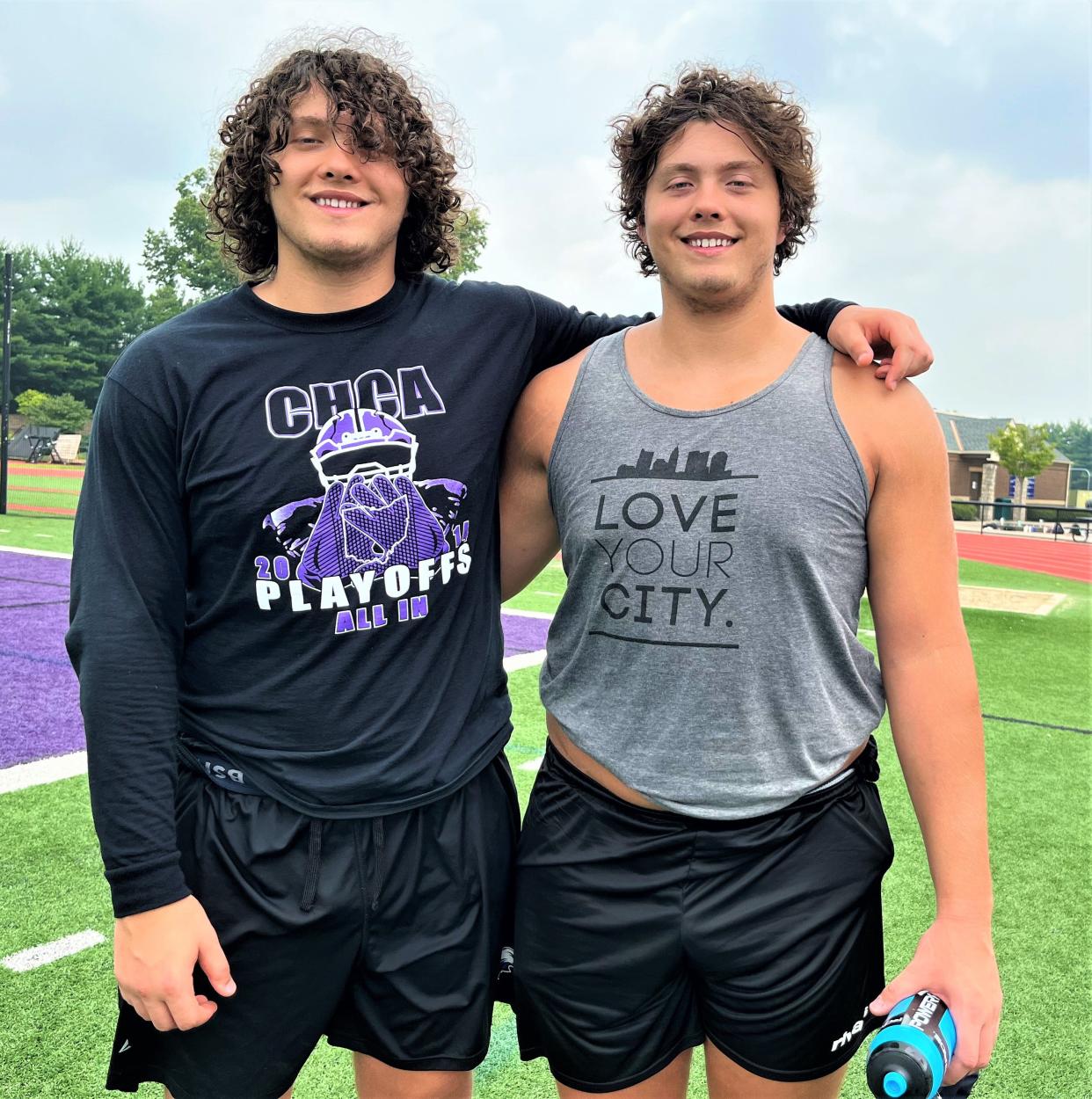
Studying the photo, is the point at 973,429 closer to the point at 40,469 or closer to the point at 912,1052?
the point at 40,469

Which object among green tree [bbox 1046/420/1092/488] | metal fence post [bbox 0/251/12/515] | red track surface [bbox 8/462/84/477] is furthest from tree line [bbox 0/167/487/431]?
green tree [bbox 1046/420/1092/488]

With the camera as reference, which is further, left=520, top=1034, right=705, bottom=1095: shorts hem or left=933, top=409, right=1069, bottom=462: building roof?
left=933, top=409, right=1069, bottom=462: building roof

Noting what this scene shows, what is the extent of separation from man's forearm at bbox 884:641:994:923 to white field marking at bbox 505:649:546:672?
557cm

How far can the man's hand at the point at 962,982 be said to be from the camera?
4.91 ft

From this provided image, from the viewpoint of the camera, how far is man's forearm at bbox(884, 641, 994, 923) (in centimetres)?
163

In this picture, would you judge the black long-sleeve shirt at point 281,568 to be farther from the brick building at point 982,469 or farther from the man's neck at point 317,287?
the brick building at point 982,469

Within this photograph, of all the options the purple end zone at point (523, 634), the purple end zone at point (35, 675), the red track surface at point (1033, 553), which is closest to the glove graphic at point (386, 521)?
the purple end zone at point (35, 675)

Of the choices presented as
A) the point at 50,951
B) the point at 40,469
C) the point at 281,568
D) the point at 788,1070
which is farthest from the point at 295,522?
the point at 40,469

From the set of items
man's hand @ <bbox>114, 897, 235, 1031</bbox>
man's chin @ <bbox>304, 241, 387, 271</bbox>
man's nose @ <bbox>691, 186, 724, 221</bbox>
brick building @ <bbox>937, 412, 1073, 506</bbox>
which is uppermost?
brick building @ <bbox>937, 412, 1073, 506</bbox>

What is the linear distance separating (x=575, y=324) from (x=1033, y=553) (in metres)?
27.1

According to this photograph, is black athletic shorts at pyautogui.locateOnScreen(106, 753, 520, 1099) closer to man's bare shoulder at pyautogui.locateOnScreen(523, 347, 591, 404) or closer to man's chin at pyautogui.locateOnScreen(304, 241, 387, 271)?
man's bare shoulder at pyautogui.locateOnScreen(523, 347, 591, 404)

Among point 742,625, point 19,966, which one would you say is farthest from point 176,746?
point 19,966

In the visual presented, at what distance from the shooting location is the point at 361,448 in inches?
66.6

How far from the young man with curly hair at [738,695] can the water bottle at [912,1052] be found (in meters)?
0.17
